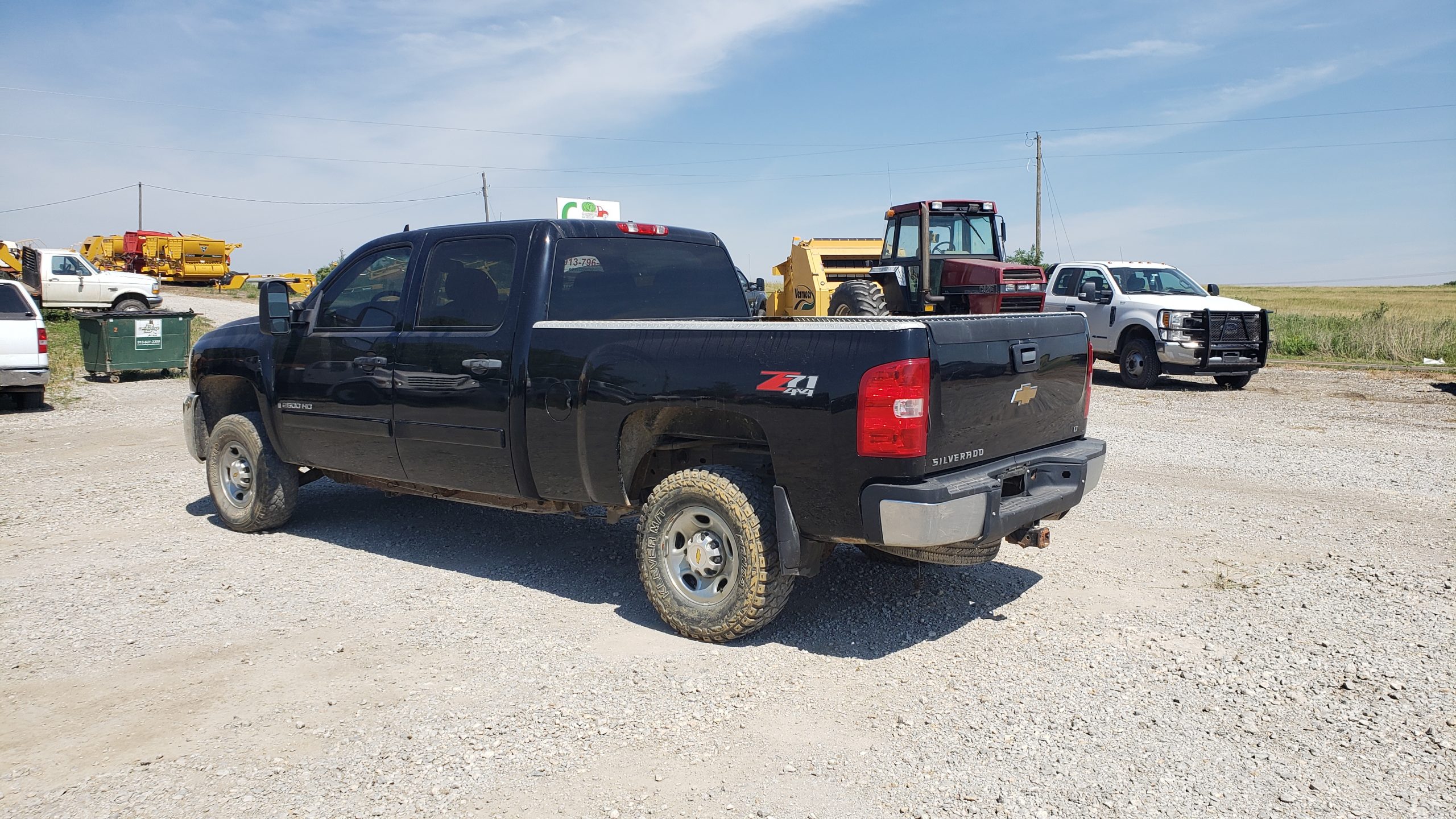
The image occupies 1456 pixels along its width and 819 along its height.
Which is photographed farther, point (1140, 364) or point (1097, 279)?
point (1097, 279)

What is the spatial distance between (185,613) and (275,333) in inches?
82.5

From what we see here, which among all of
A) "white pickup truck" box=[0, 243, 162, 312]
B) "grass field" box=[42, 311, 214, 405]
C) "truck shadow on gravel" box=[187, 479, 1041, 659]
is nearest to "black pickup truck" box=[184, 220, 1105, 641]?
"truck shadow on gravel" box=[187, 479, 1041, 659]

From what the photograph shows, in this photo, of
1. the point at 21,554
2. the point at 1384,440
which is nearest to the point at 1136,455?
the point at 1384,440

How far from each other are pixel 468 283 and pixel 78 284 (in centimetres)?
2537

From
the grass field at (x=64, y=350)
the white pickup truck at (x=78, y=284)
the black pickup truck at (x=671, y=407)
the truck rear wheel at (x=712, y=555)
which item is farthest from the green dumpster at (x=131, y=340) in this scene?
the truck rear wheel at (x=712, y=555)

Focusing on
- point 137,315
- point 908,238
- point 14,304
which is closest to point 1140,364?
point 908,238

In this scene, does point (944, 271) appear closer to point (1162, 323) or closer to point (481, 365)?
point (1162, 323)

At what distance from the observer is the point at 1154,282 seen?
1786cm

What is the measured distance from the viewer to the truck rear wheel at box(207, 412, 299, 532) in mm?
6969

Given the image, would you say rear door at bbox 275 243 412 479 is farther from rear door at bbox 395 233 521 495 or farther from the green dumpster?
the green dumpster

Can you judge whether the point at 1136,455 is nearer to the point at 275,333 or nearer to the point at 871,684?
the point at 871,684

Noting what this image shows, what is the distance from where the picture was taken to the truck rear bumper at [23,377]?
1348 centimetres

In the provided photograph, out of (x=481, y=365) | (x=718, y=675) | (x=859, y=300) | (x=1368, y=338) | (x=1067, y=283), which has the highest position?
(x=1067, y=283)

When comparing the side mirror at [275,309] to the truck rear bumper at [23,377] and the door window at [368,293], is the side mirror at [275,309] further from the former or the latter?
the truck rear bumper at [23,377]
